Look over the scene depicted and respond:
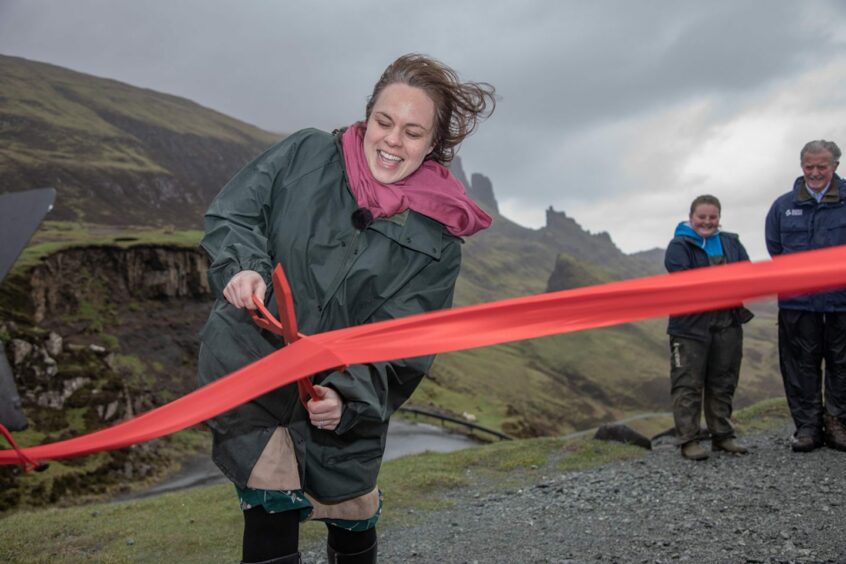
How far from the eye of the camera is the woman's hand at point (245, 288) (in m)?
2.40

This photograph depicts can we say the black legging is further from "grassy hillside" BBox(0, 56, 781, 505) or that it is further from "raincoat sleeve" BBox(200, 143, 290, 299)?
"grassy hillside" BBox(0, 56, 781, 505)

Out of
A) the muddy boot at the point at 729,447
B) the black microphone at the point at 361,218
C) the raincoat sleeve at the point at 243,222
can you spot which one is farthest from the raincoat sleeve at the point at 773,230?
the raincoat sleeve at the point at 243,222

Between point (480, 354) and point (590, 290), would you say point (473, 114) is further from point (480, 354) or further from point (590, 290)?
point (480, 354)

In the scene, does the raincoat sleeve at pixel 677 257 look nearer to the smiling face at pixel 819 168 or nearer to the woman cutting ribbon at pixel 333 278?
the smiling face at pixel 819 168

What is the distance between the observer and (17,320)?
3678 cm

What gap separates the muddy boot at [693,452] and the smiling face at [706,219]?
2.78 metres

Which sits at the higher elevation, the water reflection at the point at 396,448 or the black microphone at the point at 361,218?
the black microphone at the point at 361,218

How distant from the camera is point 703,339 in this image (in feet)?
24.9

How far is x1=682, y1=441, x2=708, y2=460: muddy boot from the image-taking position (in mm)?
7938

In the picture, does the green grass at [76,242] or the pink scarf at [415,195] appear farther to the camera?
the green grass at [76,242]

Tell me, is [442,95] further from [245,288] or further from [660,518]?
[660,518]

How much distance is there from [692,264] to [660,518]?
3.24 metres

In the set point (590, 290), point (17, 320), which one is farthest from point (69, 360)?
point (590, 290)

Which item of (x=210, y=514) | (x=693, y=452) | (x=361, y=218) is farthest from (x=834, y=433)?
(x=210, y=514)
